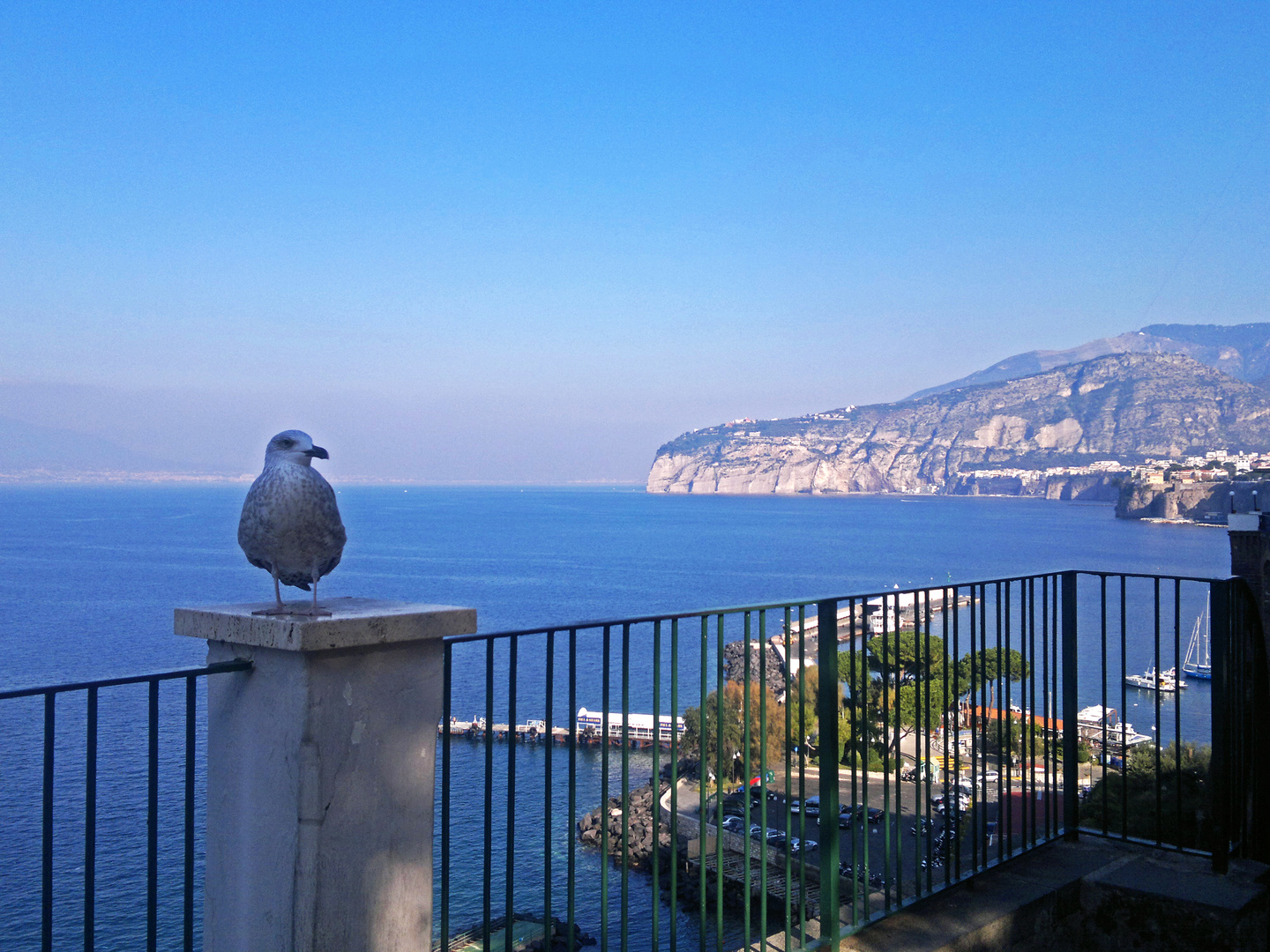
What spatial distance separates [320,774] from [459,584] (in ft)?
213

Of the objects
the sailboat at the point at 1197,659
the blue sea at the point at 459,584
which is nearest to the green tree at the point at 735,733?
the blue sea at the point at 459,584

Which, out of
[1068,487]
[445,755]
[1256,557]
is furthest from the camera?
[1068,487]

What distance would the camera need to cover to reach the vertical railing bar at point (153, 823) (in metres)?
1.61

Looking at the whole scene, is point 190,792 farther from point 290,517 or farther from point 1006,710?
point 1006,710

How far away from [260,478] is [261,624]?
329mm

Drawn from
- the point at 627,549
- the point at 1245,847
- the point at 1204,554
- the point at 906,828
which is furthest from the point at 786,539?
the point at 1245,847

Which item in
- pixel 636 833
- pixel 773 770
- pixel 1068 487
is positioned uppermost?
pixel 1068 487

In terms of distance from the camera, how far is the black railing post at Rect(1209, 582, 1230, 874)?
11.5 ft

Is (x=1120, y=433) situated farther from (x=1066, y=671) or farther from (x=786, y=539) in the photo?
(x=1066, y=671)

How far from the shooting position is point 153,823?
174 centimetres

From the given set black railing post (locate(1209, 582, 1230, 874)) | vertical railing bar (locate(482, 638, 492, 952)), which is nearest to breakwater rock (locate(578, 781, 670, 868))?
black railing post (locate(1209, 582, 1230, 874))

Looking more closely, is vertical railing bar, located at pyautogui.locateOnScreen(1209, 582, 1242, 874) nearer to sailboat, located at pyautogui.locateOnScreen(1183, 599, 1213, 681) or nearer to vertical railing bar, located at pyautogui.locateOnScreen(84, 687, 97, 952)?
vertical railing bar, located at pyautogui.locateOnScreen(84, 687, 97, 952)

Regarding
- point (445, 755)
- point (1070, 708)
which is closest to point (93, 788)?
point (445, 755)

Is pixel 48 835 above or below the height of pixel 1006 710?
above
